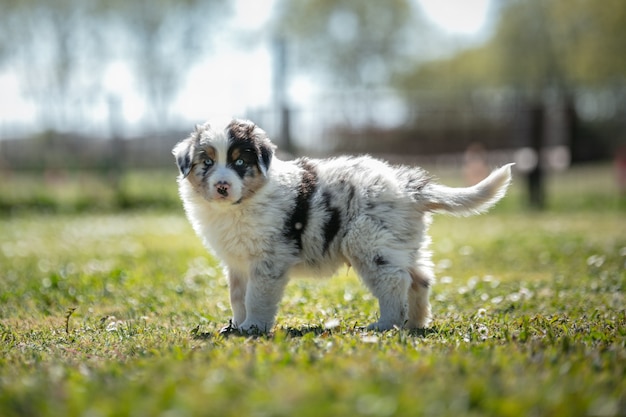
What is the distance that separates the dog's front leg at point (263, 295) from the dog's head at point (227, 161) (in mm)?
643

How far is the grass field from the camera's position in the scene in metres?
3.33

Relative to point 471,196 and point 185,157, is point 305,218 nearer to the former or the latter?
point 185,157

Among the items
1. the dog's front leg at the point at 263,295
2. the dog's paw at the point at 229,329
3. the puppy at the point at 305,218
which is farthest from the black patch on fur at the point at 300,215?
the dog's paw at the point at 229,329

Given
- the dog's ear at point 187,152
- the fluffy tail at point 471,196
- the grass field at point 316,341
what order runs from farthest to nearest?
the dog's ear at point 187,152, the fluffy tail at point 471,196, the grass field at point 316,341

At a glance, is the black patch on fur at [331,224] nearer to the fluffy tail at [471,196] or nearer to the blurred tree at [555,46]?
the fluffy tail at [471,196]

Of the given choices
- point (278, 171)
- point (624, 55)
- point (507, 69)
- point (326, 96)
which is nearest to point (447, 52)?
point (507, 69)

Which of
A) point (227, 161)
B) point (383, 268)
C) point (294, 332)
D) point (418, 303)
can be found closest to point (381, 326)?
point (383, 268)

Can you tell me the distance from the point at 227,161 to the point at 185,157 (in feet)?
1.46

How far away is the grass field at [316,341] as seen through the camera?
10.9 feet

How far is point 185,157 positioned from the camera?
6.15 metres

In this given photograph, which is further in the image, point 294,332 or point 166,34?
point 166,34

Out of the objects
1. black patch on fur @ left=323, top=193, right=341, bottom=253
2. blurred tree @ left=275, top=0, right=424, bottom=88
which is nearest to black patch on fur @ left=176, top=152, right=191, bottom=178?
black patch on fur @ left=323, top=193, right=341, bottom=253

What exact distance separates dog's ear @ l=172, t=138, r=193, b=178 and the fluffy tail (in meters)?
2.02

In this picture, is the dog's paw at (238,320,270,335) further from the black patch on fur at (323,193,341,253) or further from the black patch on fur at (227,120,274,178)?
the black patch on fur at (227,120,274,178)
